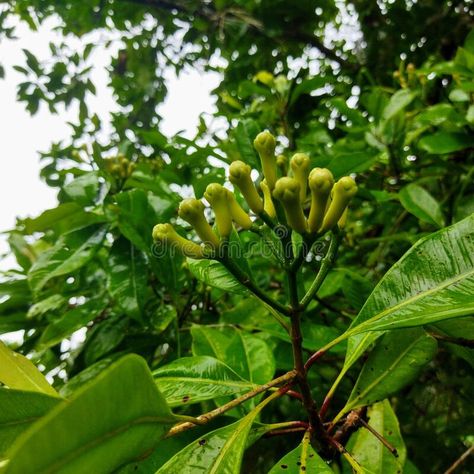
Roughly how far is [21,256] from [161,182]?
24.8 inches

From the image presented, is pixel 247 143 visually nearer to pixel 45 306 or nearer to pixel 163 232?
pixel 163 232

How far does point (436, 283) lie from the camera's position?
755mm

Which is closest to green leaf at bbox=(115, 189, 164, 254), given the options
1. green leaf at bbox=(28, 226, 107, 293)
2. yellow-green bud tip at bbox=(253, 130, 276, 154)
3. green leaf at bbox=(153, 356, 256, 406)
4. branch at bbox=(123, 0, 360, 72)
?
green leaf at bbox=(28, 226, 107, 293)

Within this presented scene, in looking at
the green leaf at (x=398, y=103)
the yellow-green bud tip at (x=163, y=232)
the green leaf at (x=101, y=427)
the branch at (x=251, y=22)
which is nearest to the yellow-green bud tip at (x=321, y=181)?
the yellow-green bud tip at (x=163, y=232)

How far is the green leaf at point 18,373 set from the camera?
2.21 ft

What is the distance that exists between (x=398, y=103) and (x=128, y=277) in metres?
1.23

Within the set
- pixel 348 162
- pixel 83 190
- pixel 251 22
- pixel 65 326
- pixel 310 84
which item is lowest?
pixel 65 326

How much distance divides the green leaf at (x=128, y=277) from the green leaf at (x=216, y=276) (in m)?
0.38

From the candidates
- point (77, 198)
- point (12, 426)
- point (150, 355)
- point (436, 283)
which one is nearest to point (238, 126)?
point (77, 198)

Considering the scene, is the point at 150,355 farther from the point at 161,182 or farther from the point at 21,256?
the point at 21,256

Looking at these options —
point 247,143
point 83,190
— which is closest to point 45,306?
point 83,190

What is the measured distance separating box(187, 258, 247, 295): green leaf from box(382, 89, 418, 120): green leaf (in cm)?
115

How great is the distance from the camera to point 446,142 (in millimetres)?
1614

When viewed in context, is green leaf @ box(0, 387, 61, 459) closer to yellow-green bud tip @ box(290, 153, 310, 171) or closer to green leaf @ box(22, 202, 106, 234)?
yellow-green bud tip @ box(290, 153, 310, 171)
